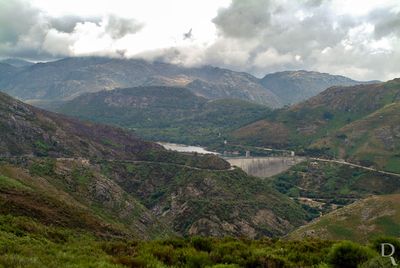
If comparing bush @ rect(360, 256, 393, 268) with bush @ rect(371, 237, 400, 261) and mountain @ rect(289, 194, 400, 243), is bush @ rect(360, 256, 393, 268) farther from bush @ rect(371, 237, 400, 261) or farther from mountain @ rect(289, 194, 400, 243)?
mountain @ rect(289, 194, 400, 243)

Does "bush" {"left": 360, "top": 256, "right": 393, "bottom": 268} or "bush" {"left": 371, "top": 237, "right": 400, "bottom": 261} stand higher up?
"bush" {"left": 360, "top": 256, "right": 393, "bottom": 268}

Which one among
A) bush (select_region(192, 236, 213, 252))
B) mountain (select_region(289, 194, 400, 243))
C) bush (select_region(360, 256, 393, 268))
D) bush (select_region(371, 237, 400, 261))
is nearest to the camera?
bush (select_region(360, 256, 393, 268))

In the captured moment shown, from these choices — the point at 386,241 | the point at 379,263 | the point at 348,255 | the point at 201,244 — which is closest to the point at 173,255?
the point at 201,244

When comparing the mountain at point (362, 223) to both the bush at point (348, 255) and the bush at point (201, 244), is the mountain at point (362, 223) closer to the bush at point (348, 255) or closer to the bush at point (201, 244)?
the bush at point (201, 244)

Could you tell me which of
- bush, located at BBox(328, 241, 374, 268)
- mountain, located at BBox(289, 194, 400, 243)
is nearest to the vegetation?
bush, located at BBox(328, 241, 374, 268)

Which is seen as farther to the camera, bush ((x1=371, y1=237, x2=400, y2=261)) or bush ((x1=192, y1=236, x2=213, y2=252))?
bush ((x1=192, y1=236, x2=213, y2=252))

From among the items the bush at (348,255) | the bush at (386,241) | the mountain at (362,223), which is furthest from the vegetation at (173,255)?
the mountain at (362,223)

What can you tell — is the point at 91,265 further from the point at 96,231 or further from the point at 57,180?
the point at 57,180
